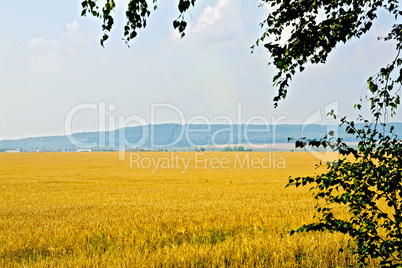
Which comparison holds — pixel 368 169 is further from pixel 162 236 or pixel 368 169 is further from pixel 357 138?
pixel 162 236

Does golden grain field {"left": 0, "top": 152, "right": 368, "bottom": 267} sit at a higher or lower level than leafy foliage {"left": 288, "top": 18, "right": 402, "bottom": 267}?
lower

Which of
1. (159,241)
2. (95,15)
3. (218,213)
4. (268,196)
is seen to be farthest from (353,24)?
(268,196)

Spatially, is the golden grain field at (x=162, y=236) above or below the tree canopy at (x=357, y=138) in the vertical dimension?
below

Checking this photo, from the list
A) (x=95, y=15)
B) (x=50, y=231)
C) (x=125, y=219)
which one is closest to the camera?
(x=95, y=15)

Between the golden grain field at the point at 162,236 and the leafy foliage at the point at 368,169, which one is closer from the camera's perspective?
the leafy foliage at the point at 368,169

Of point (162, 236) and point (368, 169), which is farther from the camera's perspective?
point (162, 236)

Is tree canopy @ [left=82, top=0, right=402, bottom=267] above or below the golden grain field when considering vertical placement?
above

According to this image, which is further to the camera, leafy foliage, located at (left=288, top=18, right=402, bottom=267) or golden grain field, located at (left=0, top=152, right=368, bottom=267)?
golden grain field, located at (left=0, top=152, right=368, bottom=267)

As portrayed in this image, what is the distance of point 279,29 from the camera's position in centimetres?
610

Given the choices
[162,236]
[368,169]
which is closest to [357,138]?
[368,169]

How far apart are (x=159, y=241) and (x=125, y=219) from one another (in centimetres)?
301

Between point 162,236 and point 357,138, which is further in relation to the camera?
point 162,236

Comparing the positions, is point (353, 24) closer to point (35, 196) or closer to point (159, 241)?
point (159, 241)

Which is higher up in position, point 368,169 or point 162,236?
point 368,169
